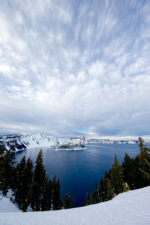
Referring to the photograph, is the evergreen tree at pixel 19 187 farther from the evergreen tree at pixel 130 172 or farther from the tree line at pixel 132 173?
the evergreen tree at pixel 130 172

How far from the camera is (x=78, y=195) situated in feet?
153

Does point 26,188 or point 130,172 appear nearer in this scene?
point 26,188

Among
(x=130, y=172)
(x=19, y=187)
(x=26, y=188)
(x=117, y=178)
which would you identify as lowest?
(x=26, y=188)

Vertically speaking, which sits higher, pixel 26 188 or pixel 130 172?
pixel 130 172

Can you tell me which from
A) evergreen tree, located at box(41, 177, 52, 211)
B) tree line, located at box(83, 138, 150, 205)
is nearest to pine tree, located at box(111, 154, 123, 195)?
tree line, located at box(83, 138, 150, 205)


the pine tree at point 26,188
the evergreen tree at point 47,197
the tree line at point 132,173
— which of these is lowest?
the evergreen tree at point 47,197

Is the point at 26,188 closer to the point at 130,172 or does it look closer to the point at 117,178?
the point at 117,178

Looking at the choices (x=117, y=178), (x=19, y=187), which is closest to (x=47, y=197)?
(x=19, y=187)

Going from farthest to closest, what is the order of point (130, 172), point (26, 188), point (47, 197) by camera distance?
point (47, 197)
point (130, 172)
point (26, 188)

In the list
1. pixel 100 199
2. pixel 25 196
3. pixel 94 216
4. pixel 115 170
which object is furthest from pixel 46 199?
pixel 94 216

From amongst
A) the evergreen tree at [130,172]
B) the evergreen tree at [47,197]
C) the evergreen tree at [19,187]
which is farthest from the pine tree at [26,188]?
the evergreen tree at [130,172]

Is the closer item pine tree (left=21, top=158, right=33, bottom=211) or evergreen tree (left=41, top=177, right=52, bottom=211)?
pine tree (left=21, top=158, right=33, bottom=211)

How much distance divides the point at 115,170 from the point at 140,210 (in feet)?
57.4

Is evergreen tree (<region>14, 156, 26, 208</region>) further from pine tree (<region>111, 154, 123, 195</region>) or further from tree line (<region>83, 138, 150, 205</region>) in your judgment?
pine tree (<region>111, 154, 123, 195</region>)
